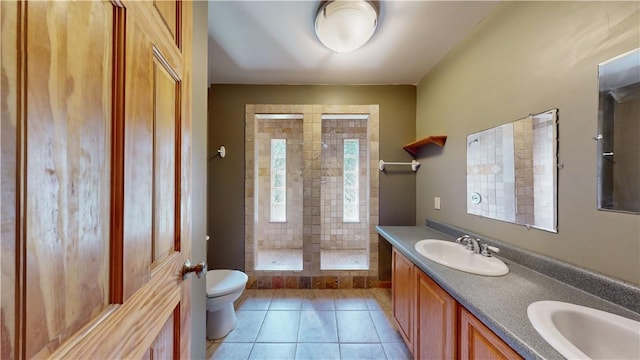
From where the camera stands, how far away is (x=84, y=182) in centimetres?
41

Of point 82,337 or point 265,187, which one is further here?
point 265,187

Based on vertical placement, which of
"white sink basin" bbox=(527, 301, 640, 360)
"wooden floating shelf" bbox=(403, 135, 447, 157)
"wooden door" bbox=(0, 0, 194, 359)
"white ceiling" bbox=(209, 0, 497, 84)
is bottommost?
"white sink basin" bbox=(527, 301, 640, 360)

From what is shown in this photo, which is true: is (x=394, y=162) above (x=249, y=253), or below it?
above

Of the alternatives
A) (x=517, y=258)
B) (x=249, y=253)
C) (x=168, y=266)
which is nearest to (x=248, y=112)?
(x=249, y=253)

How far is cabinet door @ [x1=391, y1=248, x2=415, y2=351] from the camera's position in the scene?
1602 millimetres

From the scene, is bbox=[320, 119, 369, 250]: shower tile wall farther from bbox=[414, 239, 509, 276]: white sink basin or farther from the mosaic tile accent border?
bbox=[414, 239, 509, 276]: white sink basin

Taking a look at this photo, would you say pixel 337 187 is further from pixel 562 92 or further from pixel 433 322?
pixel 562 92

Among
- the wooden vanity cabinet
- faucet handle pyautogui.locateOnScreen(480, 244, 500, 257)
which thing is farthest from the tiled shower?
faucet handle pyautogui.locateOnScreen(480, 244, 500, 257)

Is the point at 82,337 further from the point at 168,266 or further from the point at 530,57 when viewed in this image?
the point at 530,57

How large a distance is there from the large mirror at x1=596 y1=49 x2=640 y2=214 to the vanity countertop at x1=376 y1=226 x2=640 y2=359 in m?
0.37

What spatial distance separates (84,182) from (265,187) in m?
3.73

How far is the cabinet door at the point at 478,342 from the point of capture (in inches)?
32.2

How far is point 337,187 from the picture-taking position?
4.14 meters

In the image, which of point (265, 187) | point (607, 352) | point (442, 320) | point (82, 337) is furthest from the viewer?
point (265, 187)
